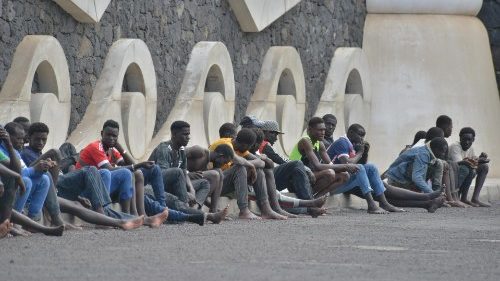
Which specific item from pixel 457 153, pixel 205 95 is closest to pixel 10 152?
pixel 205 95

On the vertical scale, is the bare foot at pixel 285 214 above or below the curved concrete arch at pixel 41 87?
below

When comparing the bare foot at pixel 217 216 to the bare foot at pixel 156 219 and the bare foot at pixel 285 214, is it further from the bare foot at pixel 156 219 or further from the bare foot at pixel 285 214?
the bare foot at pixel 285 214

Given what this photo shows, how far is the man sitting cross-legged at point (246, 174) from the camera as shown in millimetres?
14188

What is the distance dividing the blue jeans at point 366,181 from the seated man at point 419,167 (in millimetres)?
753

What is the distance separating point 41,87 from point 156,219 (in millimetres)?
3765

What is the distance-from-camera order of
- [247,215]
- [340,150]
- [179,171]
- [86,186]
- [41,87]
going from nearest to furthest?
[86,186] → [179,171] → [247,215] → [41,87] → [340,150]

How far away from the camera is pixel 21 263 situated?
29.5 ft

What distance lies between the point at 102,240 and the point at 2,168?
857 mm

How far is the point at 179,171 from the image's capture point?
1336cm

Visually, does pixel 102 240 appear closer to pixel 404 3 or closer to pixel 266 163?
pixel 266 163

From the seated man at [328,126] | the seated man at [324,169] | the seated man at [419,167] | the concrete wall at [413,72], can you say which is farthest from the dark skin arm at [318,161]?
the concrete wall at [413,72]

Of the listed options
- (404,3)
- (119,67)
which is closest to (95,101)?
(119,67)

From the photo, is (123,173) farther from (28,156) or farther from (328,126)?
(328,126)

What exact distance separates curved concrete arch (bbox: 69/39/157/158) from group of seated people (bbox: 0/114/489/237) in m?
1.54
